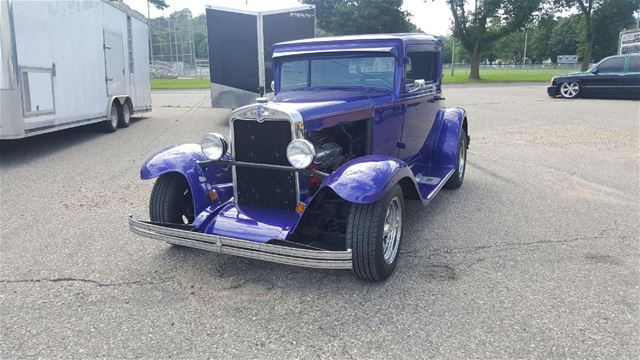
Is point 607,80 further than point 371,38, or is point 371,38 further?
point 607,80

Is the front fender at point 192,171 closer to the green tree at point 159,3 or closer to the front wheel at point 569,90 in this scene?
the front wheel at point 569,90

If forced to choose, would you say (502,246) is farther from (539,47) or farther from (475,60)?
(539,47)

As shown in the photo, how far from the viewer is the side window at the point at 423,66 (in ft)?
18.4

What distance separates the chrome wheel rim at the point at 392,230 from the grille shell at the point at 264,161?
76cm

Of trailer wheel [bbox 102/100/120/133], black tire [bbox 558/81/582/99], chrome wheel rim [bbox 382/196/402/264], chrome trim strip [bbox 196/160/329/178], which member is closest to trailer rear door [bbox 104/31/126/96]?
trailer wheel [bbox 102/100/120/133]

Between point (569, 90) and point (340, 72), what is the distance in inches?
707

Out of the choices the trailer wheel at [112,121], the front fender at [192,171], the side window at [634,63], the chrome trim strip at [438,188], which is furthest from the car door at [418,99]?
the side window at [634,63]

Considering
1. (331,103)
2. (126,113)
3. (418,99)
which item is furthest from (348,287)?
Result: (126,113)

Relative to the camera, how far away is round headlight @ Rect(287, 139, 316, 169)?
12.4 feet

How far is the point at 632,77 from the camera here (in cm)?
1841

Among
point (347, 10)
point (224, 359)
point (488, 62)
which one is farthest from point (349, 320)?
point (488, 62)

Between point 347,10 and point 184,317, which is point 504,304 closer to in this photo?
point 184,317

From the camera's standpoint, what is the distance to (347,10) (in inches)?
1597

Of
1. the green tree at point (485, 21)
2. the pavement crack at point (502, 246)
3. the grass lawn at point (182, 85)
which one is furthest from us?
the green tree at point (485, 21)
